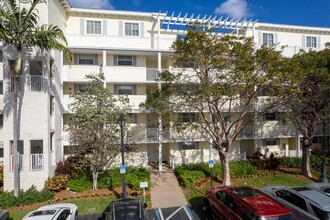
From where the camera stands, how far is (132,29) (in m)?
→ 22.0

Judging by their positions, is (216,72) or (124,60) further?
(124,60)

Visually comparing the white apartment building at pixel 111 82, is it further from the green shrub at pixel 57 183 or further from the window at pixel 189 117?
the window at pixel 189 117

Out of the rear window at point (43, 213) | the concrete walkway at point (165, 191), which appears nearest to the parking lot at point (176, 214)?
the concrete walkway at point (165, 191)

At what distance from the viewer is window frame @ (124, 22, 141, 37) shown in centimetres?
2188

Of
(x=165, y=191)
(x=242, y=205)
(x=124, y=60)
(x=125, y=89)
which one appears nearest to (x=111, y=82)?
(x=125, y=89)

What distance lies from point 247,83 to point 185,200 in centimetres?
798

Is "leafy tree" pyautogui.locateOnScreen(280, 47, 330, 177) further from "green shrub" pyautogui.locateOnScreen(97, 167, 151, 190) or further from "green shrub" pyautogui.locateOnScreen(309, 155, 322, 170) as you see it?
"green shrub" pyautogui.locateOnScreen(97, 167, 151, 190)

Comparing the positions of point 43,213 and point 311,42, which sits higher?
point 311,42

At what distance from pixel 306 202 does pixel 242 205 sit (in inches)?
125

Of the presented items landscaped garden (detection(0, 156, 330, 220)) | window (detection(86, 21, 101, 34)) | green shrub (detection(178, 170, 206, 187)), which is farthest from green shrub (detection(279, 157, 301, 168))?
window (detection(86, 21, 101, 34))

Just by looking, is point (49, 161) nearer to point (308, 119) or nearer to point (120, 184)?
point (120, 184)

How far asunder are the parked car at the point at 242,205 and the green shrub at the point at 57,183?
30.0 feet

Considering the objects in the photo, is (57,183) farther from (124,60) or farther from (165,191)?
(124,60)

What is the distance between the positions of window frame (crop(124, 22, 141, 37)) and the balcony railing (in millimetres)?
12701
